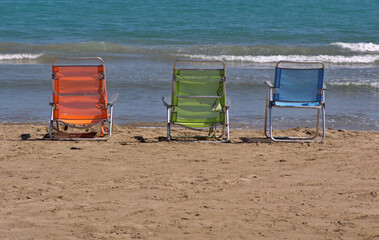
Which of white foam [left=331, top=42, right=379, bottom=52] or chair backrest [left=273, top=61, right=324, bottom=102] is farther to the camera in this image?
white foam [left=331, top=42, right=379, bottom=52]

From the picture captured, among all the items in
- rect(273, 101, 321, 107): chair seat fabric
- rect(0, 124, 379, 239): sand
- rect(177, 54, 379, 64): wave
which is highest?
rect(177, 54, 379, 64): wave

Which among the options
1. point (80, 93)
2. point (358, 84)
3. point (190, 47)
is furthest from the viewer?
point (190, 47)

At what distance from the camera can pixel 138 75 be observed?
1186 centimetres

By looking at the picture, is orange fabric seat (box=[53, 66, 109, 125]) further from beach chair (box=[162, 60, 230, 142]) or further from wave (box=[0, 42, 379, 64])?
wave (box=[0, 42, 379, 64])

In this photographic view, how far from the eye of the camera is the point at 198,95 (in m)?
6.78

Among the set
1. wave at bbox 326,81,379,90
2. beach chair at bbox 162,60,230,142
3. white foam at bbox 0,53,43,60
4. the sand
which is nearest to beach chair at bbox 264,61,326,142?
the sand

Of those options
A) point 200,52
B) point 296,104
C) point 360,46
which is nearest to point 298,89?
point 296,104

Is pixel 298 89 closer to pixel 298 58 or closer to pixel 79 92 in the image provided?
pixel 79 92

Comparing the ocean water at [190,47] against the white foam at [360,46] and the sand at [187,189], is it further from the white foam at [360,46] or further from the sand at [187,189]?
the sand at [187,189]

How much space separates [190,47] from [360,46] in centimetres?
580

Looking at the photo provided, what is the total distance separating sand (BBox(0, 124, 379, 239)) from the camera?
3.77m

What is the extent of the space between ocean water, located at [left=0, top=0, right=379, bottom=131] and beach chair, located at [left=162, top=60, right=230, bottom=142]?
47.9 inches

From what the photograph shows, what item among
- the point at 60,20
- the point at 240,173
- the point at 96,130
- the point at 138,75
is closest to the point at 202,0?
the point at 60,20

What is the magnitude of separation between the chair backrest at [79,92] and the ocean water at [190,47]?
135cm
